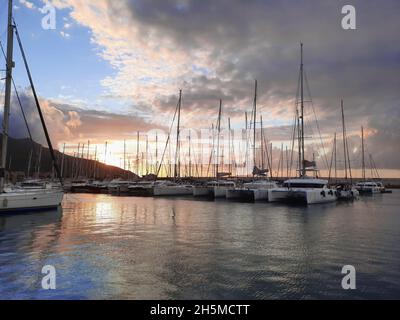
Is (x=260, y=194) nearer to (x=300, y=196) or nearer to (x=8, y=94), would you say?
(x=300, y=196)

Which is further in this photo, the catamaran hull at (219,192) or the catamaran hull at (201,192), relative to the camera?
the catamaran hull at (201,192)

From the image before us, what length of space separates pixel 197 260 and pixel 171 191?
201ft

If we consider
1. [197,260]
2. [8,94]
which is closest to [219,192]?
[8,94]

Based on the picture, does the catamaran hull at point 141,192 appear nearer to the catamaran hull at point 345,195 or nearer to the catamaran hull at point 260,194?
the catamaran hull at point 260,194

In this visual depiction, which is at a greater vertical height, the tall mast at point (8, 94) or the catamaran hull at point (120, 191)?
the tall mast at point (8, 94)

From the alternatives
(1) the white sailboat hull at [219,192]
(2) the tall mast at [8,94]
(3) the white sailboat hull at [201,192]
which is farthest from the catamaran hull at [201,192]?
(2) the tall mast at [8,94]

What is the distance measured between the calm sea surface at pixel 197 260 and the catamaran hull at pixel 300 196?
20921 millimetres

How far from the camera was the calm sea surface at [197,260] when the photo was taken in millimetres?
11281

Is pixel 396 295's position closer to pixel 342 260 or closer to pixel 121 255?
pixel 342 260

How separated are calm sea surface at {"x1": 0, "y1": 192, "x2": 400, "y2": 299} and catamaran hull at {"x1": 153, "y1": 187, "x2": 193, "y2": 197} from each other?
4696 centimetres

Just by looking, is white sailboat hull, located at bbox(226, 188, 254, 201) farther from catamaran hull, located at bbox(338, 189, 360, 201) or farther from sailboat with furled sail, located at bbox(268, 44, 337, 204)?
catamaran hull, located at bbox(338, 189, 360, 201)

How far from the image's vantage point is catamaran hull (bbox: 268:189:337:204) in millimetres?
48000
